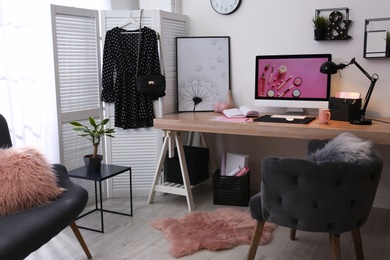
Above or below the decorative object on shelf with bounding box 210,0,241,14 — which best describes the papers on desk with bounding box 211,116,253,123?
below

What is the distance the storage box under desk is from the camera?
3.42 meters

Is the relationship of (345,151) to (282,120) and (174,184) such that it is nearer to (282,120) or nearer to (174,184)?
(282,120)

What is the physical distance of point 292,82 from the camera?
3352 mm

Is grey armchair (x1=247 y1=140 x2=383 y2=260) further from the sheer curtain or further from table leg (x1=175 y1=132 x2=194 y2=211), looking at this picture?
the sheer curtain

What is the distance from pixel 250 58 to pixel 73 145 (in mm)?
1696

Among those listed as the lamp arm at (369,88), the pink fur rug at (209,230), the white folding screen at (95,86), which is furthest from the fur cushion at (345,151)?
the white folding screen at (95,86)

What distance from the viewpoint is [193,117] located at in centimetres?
337

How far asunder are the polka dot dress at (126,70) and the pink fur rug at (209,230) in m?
0.96

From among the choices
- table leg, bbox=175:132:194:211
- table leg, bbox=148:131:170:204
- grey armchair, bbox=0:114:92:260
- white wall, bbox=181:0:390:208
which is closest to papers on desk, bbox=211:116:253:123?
table leg, bbox=175:132:194:211

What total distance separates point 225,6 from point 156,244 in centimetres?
216

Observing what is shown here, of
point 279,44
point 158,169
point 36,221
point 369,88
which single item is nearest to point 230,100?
point 279,44

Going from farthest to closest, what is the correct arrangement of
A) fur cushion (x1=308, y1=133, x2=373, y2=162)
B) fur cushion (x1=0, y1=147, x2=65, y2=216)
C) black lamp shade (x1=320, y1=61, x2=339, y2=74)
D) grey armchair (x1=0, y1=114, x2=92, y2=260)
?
black lamp shade (x1=320, y1=61, x2=339, y2=74)
fur cushion (x1=0, y1=147, x2=65, y2=216)
fur cushion (x1=308, y1=133, x2=373, y2=162)
grey armchair (x1=0, y1=114, x2=92, y2=260)

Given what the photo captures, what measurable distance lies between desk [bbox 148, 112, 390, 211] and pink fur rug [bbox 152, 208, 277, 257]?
27cm

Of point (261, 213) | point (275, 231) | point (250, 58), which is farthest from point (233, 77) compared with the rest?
point (261, 213)
